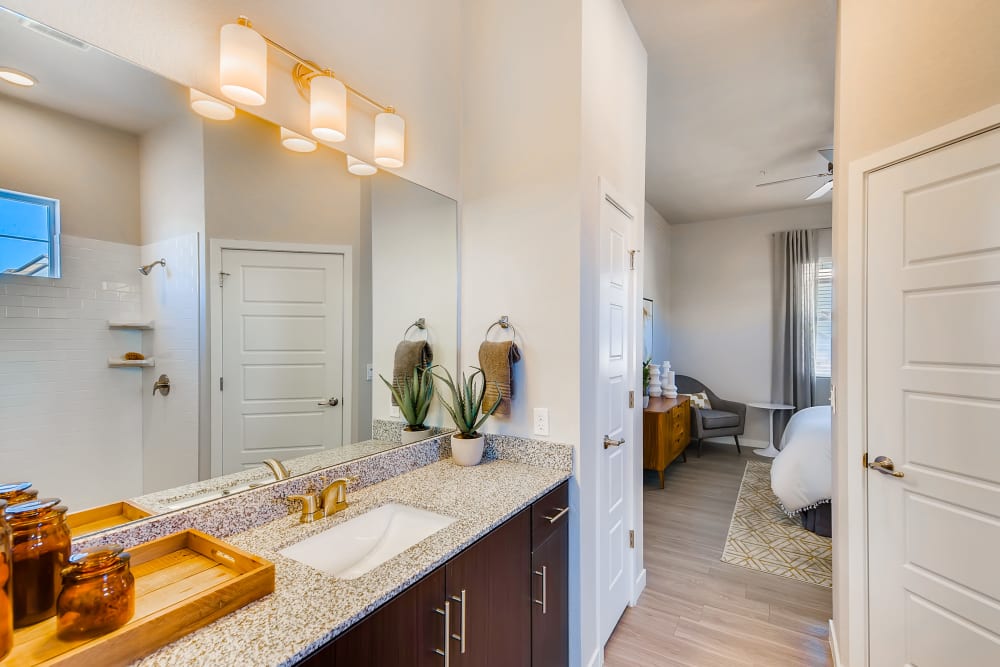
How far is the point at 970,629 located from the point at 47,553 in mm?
2427

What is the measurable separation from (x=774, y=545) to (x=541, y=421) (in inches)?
92.8

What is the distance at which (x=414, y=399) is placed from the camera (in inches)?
75.6

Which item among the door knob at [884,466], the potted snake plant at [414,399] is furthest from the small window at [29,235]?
the door knob at [884,466]

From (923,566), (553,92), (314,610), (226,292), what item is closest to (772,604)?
(923,566)

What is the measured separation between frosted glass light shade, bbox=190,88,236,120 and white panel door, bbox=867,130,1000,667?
7.17ft

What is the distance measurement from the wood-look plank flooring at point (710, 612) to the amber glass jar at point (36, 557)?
202 cm

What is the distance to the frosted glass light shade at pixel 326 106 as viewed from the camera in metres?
1.41

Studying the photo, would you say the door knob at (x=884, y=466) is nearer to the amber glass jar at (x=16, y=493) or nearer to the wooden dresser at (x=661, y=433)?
the wooden dresser at (x=661, y=433)

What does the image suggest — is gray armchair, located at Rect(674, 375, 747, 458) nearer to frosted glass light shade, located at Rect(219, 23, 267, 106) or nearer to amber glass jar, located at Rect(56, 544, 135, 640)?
frosted glass light shade, located at Rect(219, 23, 267, 106)

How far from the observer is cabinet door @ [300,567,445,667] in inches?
33.8

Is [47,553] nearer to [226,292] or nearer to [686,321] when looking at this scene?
[226,292]

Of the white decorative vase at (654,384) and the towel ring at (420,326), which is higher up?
the towel ring at (420,326)

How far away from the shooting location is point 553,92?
1.84m

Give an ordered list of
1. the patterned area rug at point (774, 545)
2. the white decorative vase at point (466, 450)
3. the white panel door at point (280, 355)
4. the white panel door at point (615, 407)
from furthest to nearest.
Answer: the patterned area rug at point (774, 545) < the white panel door at point (615, 407) < the white decorative vase at point (466, 450) < the white panel door at point (280, 355)
